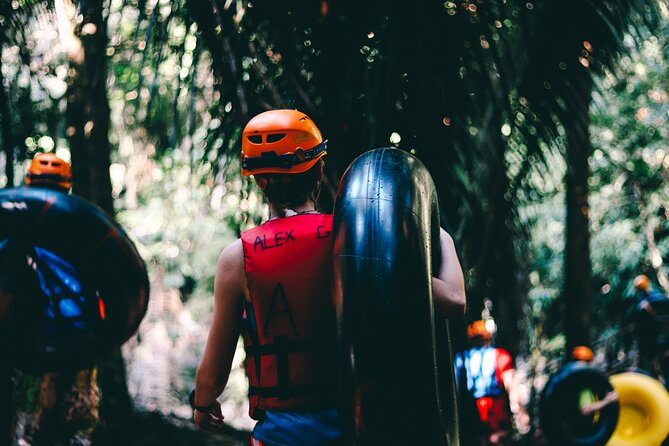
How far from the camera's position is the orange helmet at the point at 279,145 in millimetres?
2455

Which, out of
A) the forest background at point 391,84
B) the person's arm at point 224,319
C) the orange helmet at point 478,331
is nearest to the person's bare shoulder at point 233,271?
the person's arm at point 224,319

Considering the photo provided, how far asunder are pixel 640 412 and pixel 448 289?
6304 millimetres

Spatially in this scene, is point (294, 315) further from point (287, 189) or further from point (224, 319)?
point (287, 189)

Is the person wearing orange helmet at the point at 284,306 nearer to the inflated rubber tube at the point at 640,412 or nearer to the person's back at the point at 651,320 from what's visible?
the inflated rubber tube at the point at 640,412

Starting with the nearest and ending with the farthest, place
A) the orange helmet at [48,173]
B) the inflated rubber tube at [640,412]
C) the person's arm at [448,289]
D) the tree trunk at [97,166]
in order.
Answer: the person's arm at [448,289] → the orange helmet at [48,173] → the inflated rubber tube at [640,412] → the tree trunk at [97,166]

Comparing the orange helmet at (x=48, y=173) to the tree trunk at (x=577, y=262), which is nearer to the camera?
the orange helmet at (x=48, y=173)

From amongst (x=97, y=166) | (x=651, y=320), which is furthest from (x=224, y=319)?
(x=651, y=320)

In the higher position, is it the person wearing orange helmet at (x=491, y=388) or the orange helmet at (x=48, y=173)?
the orange helmet at (x=48, y=173)

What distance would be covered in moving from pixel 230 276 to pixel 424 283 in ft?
2.00

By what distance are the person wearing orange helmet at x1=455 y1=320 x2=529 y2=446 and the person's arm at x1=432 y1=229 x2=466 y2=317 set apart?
4228 mm

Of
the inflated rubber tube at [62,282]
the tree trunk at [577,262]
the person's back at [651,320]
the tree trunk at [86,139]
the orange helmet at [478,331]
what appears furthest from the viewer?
the tree trunk at [577,262]

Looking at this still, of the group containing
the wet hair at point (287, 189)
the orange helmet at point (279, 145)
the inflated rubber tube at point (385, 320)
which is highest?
the orange helmet at point (279, 145)

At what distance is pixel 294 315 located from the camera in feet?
7.59

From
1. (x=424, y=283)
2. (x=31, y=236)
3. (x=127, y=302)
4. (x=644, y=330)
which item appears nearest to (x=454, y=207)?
(x=127, y=302)
